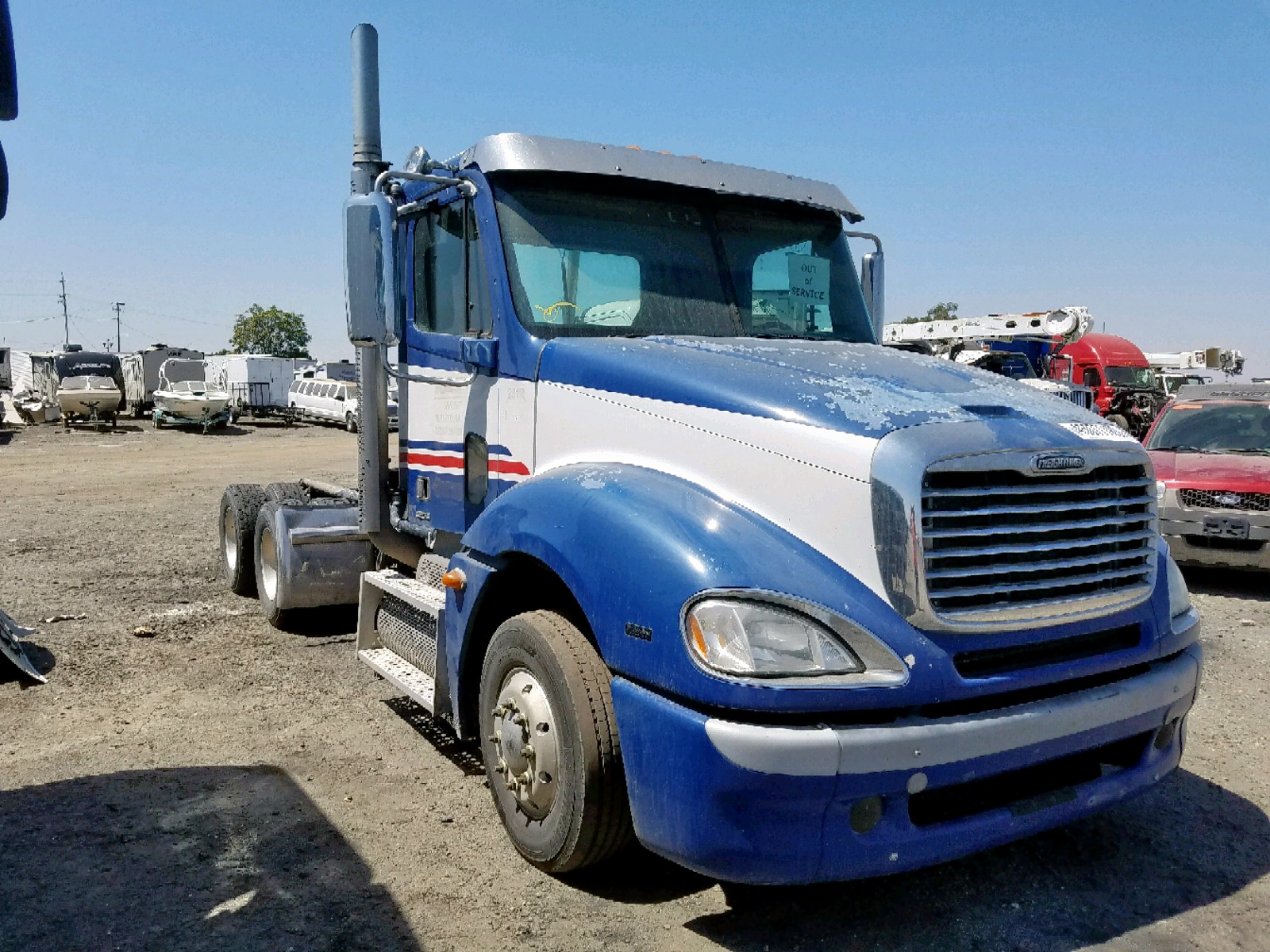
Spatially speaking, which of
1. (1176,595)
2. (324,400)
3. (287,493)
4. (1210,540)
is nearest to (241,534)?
(287,493)

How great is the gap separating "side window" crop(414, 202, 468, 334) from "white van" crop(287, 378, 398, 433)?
29801 millimetres

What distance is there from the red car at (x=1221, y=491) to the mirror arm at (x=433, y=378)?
597cm

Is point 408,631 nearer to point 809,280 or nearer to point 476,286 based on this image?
point 476,286

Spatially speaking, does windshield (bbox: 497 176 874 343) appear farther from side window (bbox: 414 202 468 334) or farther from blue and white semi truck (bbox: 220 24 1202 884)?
side window (bbox: 414 202 468 334)

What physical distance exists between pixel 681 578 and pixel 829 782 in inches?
27.5

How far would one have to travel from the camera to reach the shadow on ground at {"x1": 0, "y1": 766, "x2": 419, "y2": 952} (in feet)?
10.7

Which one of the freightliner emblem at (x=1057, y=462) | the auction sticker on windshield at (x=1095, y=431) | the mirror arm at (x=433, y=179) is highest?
the mirror arm at (x=433, y=179)

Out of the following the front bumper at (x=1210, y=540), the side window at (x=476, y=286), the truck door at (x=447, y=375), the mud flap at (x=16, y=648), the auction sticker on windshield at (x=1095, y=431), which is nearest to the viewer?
the auction sticker on windshield at (x=1095, y=431)

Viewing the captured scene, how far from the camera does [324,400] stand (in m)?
36.7

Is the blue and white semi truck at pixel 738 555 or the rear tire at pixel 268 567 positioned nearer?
the blue and white semi truck at pixel 738 555

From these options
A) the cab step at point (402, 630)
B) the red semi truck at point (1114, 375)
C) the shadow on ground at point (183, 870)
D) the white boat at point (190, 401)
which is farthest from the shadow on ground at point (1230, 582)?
the white boat at point (190, 401)

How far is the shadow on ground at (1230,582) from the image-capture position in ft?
29.7

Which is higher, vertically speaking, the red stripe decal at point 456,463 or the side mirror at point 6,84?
the side mirror at point 6,84

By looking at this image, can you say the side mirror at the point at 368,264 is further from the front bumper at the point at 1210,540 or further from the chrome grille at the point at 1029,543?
the front bumper at the point at 1210,540
